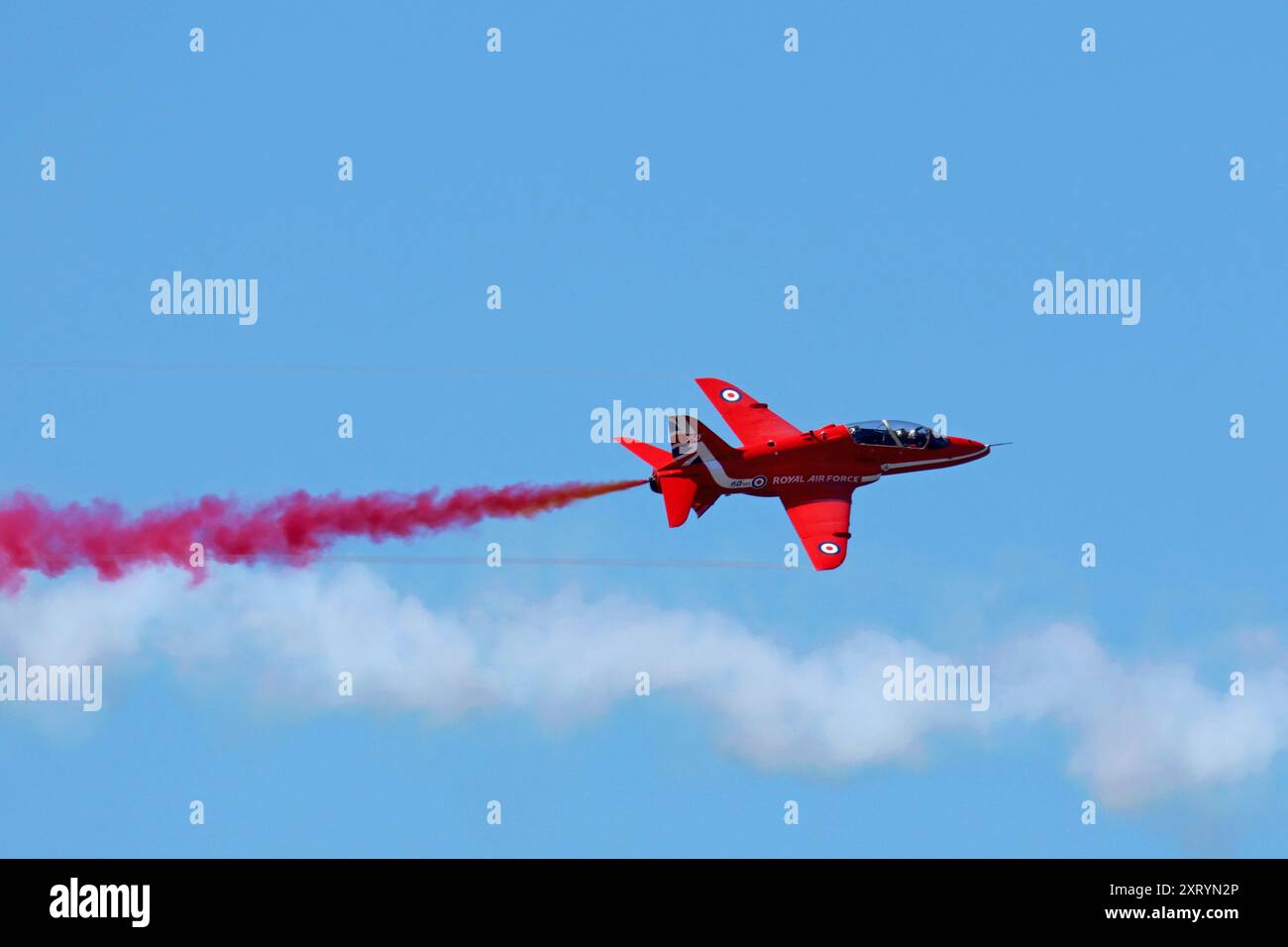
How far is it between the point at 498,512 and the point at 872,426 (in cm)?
1245

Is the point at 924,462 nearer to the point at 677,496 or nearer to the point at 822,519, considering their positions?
the point at 822,519

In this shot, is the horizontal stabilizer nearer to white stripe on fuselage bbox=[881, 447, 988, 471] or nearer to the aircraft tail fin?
the aircraft tail fin

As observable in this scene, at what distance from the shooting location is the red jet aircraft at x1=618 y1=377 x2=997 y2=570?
114250 millimetres

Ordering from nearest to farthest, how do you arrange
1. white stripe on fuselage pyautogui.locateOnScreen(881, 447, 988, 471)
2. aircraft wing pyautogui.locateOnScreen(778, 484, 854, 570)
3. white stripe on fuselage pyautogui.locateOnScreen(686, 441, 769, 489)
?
aircraft wing pyautogui.locateOnScreen(778, 484, 854, 570) → white stripe on fuselage pyautogui.locateOnScreen(686, 441, 769, 489) → white stripe on fuselage pyautogui.locateOnScreen(881, 447, 988, 471)

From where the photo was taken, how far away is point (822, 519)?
115m

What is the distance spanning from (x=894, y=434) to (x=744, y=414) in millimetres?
5327

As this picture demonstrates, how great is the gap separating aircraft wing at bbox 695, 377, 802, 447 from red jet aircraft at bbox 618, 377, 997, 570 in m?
0.13

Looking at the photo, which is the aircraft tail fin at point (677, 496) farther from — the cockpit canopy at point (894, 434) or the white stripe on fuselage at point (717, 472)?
the cockpit canopy at point (894, 434)

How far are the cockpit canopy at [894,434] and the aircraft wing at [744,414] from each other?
92.0 inches

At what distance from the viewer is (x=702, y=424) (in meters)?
114

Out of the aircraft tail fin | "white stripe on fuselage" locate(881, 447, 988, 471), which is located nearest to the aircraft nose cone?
"white stripe on fuselage" locate(881, 447, 988, 471)
